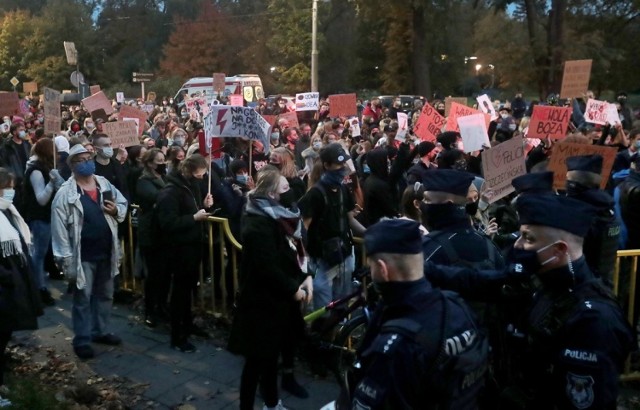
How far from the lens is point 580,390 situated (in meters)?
2.67

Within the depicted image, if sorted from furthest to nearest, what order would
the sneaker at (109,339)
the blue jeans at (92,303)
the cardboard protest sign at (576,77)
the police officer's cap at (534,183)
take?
the cardboard protest sign at (576,77), the sneaker at (109,339), the blue jeans at (92,303), the police officer's cap at (534,183)

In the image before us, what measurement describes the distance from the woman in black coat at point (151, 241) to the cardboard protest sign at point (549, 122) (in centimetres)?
538

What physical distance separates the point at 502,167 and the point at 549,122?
10.8 feet

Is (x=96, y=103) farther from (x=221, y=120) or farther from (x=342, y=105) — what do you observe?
(x=221, y=120)

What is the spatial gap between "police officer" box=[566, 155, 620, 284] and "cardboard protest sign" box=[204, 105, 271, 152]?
427 cm

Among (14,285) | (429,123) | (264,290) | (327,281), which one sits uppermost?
(429,123)

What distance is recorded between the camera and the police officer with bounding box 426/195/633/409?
267cm

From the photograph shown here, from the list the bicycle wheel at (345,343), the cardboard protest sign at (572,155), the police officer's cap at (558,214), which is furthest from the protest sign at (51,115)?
the police officer's cap at (558,214)

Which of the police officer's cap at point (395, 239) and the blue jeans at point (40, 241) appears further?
the blue jeans at point (40, 241)

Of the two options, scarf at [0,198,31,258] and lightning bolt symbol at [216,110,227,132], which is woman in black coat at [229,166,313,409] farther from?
lightning bolt symbol at [216,110,227,132]

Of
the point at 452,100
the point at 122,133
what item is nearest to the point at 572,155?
the point at 122,133

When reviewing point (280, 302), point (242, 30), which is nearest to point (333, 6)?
point (242, 30)

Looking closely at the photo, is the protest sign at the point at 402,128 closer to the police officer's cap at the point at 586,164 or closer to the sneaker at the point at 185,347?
the sneaker at the point at 185,347

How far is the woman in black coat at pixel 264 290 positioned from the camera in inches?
186
